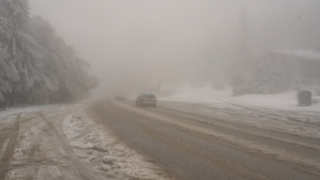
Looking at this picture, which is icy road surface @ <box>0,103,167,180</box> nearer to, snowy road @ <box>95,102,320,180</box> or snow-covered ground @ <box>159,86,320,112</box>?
snowy road @ <box>95,102,320,180</box>

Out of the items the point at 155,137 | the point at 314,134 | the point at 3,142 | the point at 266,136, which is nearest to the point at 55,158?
the point at 3,142

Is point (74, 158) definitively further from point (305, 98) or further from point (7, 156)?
point (305, 98)

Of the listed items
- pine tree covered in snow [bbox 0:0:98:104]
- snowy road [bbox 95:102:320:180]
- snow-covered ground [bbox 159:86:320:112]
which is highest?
pine tree covered in snow [bbox 0:0:98:104]

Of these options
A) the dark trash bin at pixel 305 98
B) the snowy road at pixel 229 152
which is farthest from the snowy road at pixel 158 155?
the dark trash bin at pixel 305 98

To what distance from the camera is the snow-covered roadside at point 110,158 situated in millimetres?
5823

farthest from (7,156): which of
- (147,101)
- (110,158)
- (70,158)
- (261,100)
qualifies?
(261,100)

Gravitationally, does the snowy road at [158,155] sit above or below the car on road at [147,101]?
below

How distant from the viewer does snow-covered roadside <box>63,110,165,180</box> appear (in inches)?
229

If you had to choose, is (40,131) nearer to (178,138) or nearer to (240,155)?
(178,138)

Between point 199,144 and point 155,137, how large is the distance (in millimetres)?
2040

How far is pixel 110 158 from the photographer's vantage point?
7074 millimetres

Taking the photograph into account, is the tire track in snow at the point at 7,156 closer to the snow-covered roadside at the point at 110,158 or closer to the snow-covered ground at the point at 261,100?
the snow-covered roadside at the point at 110,158

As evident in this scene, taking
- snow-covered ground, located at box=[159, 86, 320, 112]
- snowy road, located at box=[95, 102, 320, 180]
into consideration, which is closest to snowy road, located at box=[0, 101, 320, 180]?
snowy road, located at box=[95, 102, 320, 180]

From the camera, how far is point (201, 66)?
10800cm
